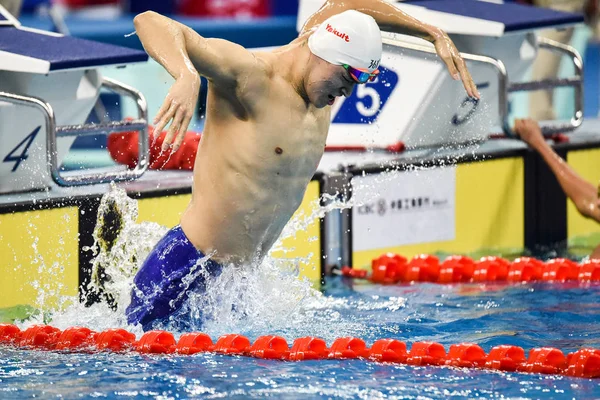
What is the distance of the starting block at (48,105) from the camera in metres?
4.79

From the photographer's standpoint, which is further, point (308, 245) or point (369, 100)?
point (369, 100)

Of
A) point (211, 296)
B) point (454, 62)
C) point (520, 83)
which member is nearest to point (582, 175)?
point (520, 83)

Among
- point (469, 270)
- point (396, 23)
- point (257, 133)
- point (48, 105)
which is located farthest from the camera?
point (469, 270)

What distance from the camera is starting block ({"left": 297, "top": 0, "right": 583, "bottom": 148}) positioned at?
6160mm

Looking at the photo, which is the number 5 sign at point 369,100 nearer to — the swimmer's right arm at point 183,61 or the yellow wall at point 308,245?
the yellow wall at point 308,245

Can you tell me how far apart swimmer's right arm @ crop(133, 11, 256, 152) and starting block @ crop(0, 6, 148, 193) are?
3.62ft

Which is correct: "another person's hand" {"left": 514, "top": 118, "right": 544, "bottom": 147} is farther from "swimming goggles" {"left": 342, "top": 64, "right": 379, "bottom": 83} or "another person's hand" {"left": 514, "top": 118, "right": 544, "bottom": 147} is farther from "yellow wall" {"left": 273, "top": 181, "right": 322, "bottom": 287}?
"swimming goggles" {"left": 342, "top": 64, "right": 379, "bottom": 83}

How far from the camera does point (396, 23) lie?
4.33 m

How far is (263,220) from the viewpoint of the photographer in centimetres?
420

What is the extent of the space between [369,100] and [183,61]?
3124 mm

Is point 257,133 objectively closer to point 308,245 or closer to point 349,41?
point 349,41

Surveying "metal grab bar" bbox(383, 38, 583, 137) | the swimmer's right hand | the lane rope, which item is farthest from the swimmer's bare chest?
"metal grab bar" bbox(383, 38, 583, 137)

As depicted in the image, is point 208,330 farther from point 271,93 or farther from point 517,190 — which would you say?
point 517,190

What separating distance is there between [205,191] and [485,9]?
9.25ft
